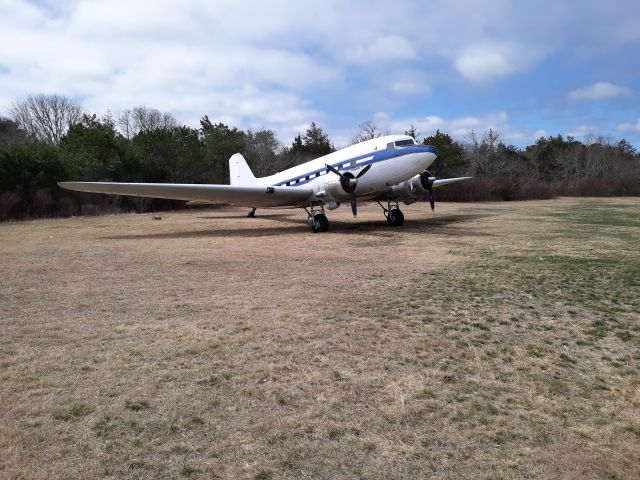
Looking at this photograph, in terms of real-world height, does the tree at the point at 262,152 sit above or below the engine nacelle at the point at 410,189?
above

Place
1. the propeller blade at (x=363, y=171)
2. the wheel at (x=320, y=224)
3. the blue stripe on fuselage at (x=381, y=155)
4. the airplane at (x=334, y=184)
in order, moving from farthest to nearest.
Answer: the wheel at (x=320, y=224) → the propeller blade at (x=363, y=171) → the blue stripe on fuselage at (x=381, y=155) → the airplane at (x=334, y=184)

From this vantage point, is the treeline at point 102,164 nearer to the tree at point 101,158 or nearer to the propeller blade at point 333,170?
the tree at point 101,158

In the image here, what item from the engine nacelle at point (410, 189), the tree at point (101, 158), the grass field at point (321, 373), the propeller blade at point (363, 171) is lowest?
the grass field at point (321, 373)

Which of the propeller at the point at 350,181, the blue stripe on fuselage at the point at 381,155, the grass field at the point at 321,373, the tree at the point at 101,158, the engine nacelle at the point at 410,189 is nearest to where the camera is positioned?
the grass field at the point at 321,373

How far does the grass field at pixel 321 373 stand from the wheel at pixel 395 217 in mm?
9722

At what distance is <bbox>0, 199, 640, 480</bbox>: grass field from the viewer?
2898mm

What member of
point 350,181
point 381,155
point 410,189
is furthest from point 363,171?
point 410,189

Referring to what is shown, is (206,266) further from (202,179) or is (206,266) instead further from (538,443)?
(202,179)

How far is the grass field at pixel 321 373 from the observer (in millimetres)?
2898

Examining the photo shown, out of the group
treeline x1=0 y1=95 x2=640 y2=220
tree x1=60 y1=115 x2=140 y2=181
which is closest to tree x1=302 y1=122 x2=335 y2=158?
treeline x1=0 y1=95 x2=640 y2=220

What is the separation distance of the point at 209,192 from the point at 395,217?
786 centimetres

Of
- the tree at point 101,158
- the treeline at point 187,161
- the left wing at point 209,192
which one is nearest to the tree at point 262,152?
the treeline at point 187,161

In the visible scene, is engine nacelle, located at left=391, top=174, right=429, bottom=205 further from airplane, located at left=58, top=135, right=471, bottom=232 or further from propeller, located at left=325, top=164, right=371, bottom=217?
propeller, located at left=325, top=164, right=371, bottom=217

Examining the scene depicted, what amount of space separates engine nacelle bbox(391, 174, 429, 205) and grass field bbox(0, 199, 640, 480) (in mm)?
10305
